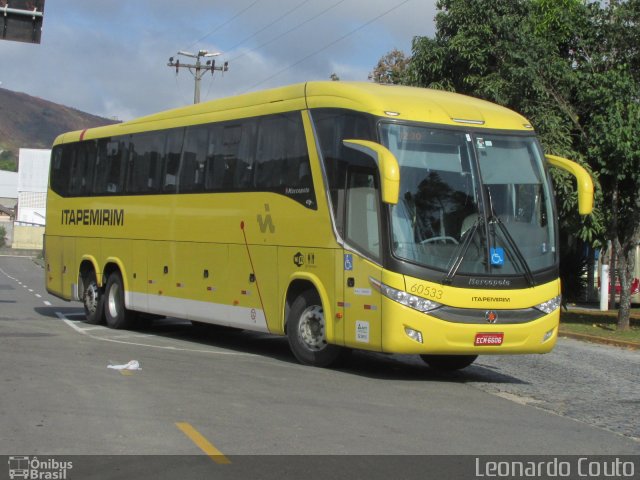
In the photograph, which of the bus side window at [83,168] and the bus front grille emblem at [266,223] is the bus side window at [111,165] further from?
the bus front grille emblem at [266,223]

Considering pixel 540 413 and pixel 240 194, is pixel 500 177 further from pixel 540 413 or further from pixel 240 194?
pixel 240 194

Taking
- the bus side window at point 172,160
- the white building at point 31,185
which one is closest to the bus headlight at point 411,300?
the bus side window at point 172,160

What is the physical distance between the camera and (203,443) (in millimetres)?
7699

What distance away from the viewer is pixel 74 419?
850 cm

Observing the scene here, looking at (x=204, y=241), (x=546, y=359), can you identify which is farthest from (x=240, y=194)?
(x=546, y=359)

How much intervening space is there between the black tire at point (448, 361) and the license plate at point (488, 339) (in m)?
1.73

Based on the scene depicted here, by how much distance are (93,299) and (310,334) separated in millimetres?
7597

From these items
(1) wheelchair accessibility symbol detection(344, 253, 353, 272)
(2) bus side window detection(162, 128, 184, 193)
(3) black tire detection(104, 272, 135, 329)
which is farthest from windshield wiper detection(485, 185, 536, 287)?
(3) black tire detection(104, 272, 135, 329)

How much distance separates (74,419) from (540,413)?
4802mm

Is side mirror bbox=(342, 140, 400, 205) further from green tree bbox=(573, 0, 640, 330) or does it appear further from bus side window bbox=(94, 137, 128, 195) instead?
green tree bbox=(573, 0, 640, 330)

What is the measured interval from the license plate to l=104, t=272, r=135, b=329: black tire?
27.5ft

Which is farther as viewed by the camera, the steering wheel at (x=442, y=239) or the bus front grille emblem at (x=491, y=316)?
the bus front grille emblem at (x=491, y=316)

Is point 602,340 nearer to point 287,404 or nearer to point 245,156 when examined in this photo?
point 245,156

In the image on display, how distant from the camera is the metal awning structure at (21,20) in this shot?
66.8 ft
